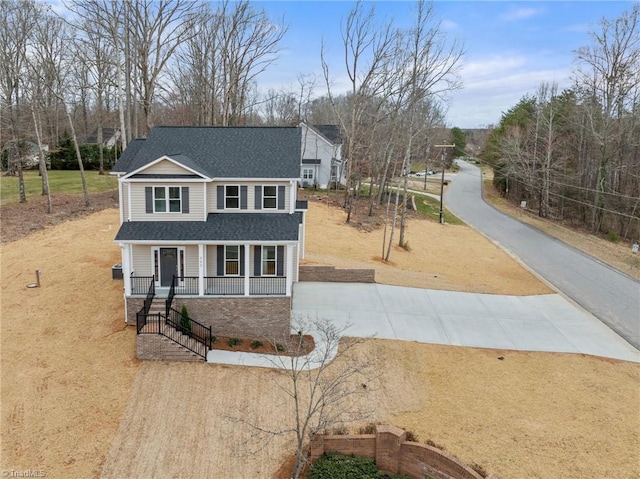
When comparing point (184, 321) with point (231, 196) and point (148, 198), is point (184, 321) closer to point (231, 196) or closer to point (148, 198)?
point (148, 198)

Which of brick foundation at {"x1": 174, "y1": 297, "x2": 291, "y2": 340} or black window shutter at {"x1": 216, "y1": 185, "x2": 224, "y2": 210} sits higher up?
black window shutter at {"x1": 216, "y1": 185, "x2": 224, "y2": 210}

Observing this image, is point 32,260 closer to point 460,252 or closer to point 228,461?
point 228,461

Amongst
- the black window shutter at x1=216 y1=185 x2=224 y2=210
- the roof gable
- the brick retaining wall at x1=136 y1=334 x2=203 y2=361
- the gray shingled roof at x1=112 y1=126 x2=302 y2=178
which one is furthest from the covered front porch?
the gray shingled roof at x1=112 y1=126 x2=302 y2=178

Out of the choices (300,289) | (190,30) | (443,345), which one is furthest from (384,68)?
(443,345)

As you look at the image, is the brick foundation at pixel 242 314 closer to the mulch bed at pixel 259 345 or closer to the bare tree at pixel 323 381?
the mulch bed at pixel 259 345

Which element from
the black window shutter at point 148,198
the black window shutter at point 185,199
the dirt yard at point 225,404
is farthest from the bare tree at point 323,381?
the black window shutter at point 148,198

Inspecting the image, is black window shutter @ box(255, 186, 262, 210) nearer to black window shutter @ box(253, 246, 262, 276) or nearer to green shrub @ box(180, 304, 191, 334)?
black window shutter @ box(253, 246, 262, 276)
